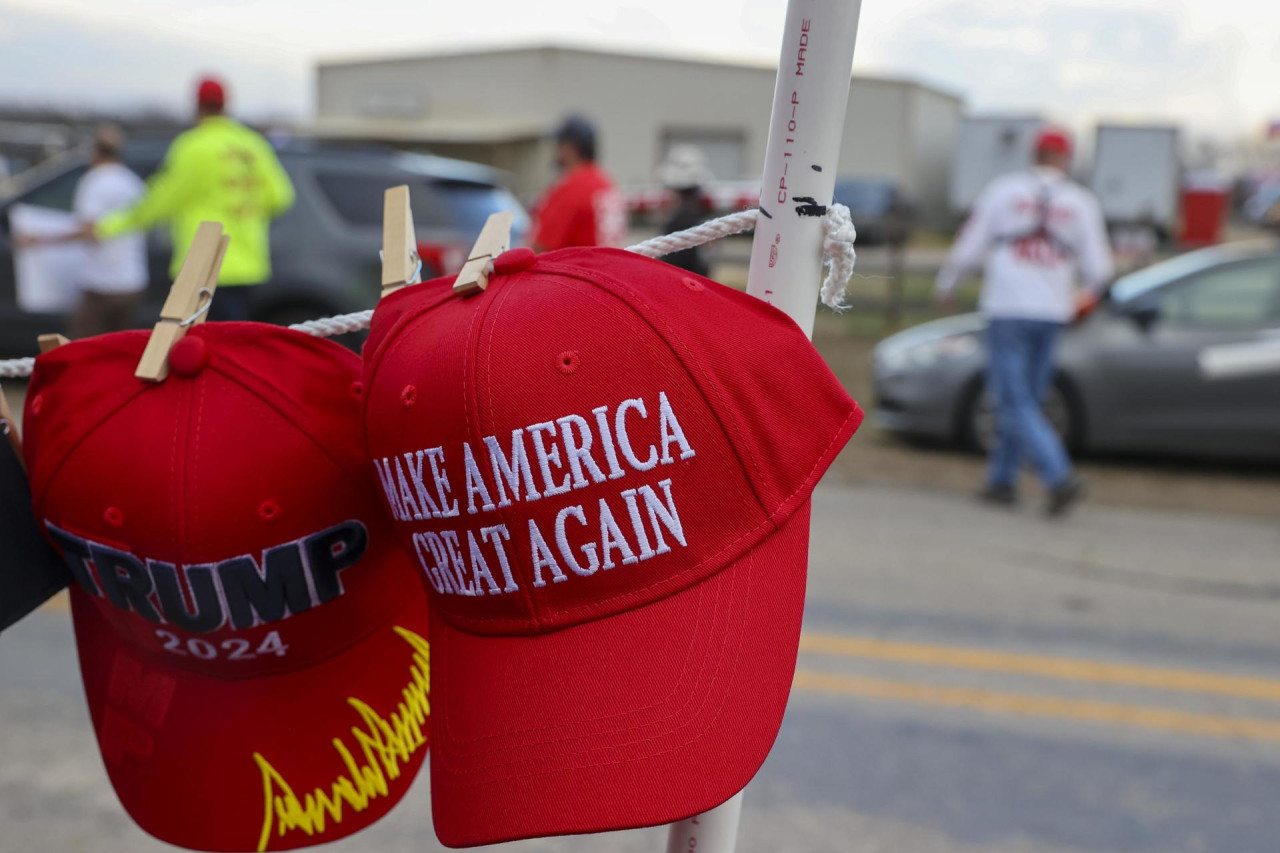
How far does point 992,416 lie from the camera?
7.16 metres

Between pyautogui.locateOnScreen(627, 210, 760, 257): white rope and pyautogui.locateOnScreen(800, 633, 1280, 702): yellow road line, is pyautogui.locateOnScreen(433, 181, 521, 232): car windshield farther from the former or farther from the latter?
pyautogui.locateOnScreen(627, 210, 760, 257): white rope

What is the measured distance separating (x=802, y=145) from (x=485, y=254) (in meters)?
0.30

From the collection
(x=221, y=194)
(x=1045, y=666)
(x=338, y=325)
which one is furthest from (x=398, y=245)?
(x=221, y=194)

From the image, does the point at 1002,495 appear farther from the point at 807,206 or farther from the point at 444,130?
the point at 444,130

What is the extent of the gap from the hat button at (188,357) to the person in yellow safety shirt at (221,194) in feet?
13.7

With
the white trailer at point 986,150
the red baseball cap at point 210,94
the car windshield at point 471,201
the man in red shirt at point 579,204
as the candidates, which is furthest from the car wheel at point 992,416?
the white trailer at point 986,150

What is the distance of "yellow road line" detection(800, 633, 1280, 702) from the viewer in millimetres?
3955

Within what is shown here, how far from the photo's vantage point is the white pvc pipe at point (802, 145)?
0.89 m

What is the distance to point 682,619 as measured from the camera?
38.2 inches

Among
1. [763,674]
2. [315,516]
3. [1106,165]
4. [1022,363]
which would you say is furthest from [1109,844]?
[1106,165]

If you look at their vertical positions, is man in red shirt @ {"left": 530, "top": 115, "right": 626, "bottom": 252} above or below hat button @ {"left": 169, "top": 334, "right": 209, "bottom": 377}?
below

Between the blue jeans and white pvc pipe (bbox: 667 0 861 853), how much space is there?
536cm

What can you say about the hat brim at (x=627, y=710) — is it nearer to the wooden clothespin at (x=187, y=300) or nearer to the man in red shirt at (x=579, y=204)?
the wooden clothespin at (x=187, y=300)

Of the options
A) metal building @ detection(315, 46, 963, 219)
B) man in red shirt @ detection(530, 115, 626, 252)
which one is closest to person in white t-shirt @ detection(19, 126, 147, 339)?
man in red shirt @ detection(530, 115, 626, 252)
